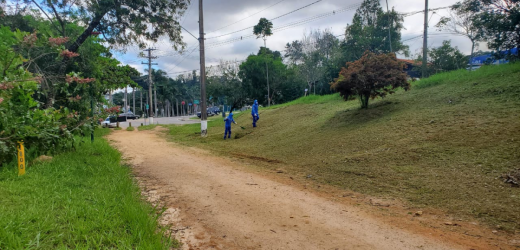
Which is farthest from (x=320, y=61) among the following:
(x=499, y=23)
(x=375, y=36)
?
(x=499, y=23)

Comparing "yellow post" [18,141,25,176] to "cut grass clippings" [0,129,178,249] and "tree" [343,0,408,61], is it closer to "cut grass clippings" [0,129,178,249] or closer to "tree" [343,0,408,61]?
"cut grass clippings" [0,129,178,249]

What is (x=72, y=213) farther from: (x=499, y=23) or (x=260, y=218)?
(x=499, y=23)

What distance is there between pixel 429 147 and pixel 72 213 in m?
6.73

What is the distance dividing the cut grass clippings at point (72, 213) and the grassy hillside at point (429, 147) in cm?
379

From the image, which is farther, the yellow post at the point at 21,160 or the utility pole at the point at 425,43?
the utility pole at the point at 425,43

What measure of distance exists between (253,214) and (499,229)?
3.01m

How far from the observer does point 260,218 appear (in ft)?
14.0

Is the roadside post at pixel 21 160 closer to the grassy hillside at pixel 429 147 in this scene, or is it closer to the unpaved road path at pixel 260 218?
the unpaved road path at pixel 260 218

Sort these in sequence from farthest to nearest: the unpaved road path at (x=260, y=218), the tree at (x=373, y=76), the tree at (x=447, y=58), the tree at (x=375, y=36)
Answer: the tree at (x=375, y=36), the tree at (x=447, y=58), the tree at (x=373, y=76), the unpaved road path at (x=260, y=218)

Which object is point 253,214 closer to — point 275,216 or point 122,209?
point 275,216

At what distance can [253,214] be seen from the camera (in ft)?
14.6

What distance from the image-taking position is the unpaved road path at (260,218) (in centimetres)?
351

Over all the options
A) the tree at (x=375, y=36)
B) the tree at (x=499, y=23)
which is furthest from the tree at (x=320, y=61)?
the tree at (x=499, y=23)

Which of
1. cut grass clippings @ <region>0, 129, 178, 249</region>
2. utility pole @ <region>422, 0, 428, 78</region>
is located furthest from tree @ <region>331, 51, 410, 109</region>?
cut grass clippings @ <region>0, 129, 178, 249</region>
